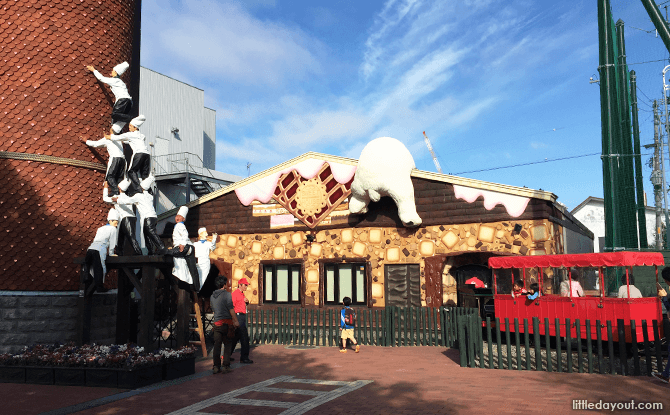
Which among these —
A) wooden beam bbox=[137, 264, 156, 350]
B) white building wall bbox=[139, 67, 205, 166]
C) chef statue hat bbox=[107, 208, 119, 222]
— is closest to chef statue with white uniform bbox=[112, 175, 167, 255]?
chef statue hat bbox=[107, 208, 119, 222]

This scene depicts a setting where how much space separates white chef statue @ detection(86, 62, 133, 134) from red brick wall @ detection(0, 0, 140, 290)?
0.46 meters

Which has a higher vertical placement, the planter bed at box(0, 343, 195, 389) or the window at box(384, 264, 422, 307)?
the window at box(384, 264, 422, 307)

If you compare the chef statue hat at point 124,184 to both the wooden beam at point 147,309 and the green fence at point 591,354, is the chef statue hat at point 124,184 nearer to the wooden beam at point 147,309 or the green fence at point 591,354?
the wooden beam at point 147,309

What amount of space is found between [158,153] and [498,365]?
87.0 feet

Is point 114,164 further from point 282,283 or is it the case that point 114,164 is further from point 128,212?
point 282,283

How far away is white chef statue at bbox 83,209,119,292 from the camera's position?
399 inches

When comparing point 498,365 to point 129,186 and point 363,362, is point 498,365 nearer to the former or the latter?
point 363,362

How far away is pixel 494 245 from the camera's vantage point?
50.4 feet

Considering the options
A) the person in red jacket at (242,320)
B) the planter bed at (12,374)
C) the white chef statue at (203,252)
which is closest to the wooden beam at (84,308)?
the planter bed at (12,374)

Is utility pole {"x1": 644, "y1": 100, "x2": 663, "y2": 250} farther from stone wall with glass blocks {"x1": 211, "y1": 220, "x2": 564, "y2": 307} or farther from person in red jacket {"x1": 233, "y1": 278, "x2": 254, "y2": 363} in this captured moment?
person in red jacket {"x1": 233, "y1": 278, "x2": 254, "y2": 363}

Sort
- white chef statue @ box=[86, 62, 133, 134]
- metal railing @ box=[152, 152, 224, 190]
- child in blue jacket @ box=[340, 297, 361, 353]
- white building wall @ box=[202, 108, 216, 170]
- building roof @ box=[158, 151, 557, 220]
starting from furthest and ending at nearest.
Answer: white building wall @ box=[202, 108, 216, 170], metal railing @ box=[152, 152, 224, 190], building roof @ box=[158, 151, 557, 220], child in blue jacket @ box=[340, 297, 361, 353], white chef statue @ box=[86, 62, 133, 134]

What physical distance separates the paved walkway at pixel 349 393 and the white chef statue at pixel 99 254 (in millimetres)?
2238

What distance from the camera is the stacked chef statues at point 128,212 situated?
10.4 m

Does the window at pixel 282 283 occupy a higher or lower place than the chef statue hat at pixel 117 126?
lower
